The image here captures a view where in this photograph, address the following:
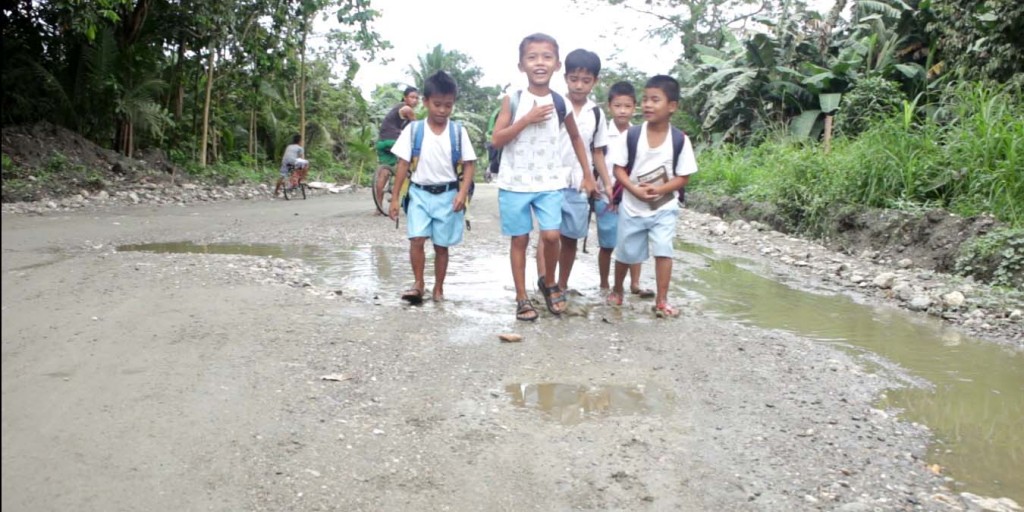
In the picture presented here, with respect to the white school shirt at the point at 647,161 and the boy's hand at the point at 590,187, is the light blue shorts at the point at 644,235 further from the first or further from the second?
the boy's hand at the point at 590,187

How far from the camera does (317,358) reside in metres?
3.85

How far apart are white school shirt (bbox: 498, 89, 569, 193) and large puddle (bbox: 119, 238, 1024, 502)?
82cm

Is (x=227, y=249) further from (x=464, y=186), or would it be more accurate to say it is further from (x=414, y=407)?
(x=414, y=407)

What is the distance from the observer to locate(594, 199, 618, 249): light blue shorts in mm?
5656

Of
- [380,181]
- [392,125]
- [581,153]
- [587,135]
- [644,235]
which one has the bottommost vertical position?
[644,235]

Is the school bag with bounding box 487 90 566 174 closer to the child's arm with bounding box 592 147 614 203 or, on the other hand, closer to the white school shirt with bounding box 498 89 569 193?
the white school shirt with bounding box 498 89 569 193

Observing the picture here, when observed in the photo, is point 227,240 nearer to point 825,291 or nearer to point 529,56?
point 529,56

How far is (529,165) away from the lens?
4.92m

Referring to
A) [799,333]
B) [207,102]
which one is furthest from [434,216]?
[207,102]

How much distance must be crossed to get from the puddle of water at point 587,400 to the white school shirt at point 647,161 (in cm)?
175

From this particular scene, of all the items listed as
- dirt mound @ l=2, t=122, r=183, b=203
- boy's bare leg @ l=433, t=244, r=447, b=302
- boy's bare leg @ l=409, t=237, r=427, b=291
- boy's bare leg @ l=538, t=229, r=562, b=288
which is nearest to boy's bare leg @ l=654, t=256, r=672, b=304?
boy's bare leg @ l=538, t=229, r=562, b=288

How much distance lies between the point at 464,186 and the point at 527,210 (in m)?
0.47

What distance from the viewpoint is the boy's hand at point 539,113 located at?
4770mm

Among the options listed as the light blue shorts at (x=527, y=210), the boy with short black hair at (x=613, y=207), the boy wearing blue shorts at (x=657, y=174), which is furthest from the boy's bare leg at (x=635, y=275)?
the light blue shorts at (x=527, y=210)
